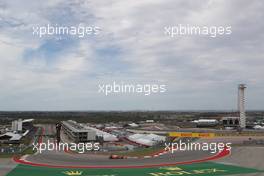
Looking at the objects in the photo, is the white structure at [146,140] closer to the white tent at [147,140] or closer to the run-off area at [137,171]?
the white tent at [147,140]

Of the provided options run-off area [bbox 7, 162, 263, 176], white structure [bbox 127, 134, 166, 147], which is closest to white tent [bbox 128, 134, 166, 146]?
white structure [bbox 127, 134, 166, 147]

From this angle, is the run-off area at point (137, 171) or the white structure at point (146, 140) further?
the white structure at point (146, 140)

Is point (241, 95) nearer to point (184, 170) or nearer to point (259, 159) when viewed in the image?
point (259, 159)

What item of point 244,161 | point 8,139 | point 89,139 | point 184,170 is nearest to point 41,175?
point 184,170

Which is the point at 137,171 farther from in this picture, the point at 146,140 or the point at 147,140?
the point at 146,140

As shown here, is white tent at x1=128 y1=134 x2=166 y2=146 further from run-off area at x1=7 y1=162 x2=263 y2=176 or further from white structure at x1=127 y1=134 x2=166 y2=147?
run-off area at x1=7 y1=162 x2=263 y2=176

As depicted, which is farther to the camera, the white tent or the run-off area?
the white tent

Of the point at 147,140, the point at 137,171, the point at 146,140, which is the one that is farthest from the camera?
the point at 146,140

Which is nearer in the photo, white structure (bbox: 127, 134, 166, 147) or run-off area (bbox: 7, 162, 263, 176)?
run-off area (bbox: 7, 162, 263, 176)

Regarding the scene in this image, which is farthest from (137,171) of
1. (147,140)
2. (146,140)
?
(146,140)

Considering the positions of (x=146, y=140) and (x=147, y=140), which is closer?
(x=147, y=140)

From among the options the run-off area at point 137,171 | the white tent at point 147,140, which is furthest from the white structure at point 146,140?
the run-off area at point 137,171
